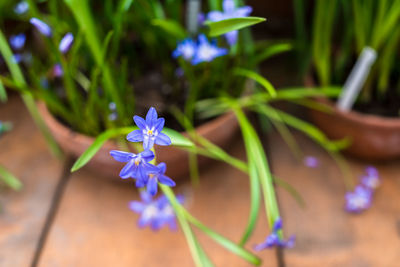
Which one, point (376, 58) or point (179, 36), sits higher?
point (179, 36)

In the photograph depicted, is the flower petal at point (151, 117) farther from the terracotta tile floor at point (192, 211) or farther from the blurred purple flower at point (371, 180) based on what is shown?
the blurred purple flower at point (371, 180)

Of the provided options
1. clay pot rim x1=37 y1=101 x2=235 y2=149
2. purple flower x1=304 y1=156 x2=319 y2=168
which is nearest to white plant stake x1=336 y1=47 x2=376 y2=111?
purple flower x1=304 y1=156 x2=319 y2=168

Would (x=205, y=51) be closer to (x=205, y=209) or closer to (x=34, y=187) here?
(x=205, y=209)

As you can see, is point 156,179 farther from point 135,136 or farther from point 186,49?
point 186,49

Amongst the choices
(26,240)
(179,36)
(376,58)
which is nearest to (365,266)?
(376,58)

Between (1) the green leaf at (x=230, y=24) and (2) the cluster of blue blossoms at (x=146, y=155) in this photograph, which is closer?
(2) the cluster of blue blossoms at (x=146, y=155)

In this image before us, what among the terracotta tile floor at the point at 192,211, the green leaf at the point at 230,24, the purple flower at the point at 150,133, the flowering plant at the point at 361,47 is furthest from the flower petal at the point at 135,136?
the flowering plant at the point at 361,47
